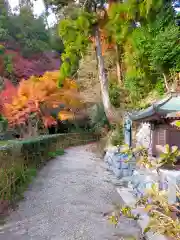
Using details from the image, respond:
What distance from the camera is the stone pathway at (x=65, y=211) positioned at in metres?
4.50

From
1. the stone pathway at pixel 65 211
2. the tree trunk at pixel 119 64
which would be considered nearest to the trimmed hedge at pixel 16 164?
the stone pathway at pixel 65 211

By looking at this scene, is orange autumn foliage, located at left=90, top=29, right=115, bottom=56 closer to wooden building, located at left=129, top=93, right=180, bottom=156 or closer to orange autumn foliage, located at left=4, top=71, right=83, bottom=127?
orange autumn foliage, located at left=4, top=71, right=83, bottom=127

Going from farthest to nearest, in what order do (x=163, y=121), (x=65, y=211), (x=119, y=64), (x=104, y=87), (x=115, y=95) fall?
(x=119, y=64), (x=115, y=95), (x=104, y=87), (x=163, y=121), (x=65, y=211)

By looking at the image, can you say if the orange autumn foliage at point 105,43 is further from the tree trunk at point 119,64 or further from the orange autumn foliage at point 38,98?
the orange autumn foliage at point 38,98

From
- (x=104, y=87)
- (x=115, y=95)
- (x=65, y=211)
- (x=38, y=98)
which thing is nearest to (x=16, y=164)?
(x=65, y=211)

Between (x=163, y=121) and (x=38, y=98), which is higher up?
(x=38, y=98)

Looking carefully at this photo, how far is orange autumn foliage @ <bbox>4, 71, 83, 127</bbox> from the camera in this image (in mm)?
16781

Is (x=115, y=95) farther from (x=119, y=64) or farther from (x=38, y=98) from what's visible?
(x=38, y=98)

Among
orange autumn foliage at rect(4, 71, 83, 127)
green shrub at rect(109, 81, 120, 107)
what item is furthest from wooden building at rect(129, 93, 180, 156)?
orange autumn foliage at rect(4, 71, 83, 127)

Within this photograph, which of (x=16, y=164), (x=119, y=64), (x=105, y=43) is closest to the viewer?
(x=16, y=164)

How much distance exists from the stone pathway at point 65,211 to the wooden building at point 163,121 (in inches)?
67.2

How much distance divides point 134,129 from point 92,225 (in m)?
9.67

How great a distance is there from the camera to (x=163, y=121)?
271 inches

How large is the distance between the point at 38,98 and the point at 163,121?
11188mm
